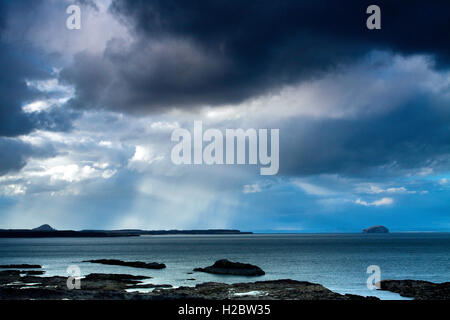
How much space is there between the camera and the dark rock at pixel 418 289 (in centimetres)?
4381

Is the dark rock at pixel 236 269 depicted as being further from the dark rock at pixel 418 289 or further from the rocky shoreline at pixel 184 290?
the dark rock at pixel 418 289

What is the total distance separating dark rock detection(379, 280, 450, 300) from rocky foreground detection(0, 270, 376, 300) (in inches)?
365

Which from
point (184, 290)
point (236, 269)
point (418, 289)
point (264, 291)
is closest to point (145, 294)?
point (184, 290)

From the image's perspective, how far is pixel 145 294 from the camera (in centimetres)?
3844

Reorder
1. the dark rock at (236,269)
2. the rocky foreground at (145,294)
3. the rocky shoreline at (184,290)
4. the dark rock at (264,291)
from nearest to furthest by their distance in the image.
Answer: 1. the rocky foreground at (145,294)
2. the rocky shoreline at (184,290)
3. the dark rock at (264,291)
4. the dark rock at (236,269)

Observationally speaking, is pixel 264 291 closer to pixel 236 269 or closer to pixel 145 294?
pixel 145 294

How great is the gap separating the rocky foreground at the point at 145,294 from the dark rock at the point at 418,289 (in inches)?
365

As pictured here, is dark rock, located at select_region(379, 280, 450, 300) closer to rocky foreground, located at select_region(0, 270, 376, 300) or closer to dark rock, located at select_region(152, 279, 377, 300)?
dark rock, located at select_region(152, 279, 377, 300)

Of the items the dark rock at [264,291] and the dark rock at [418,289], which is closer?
the dark rock at [264,291]

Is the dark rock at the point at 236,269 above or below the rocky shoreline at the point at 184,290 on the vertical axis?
below

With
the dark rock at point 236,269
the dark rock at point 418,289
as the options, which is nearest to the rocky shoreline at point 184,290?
the dark rock at point 418,289
